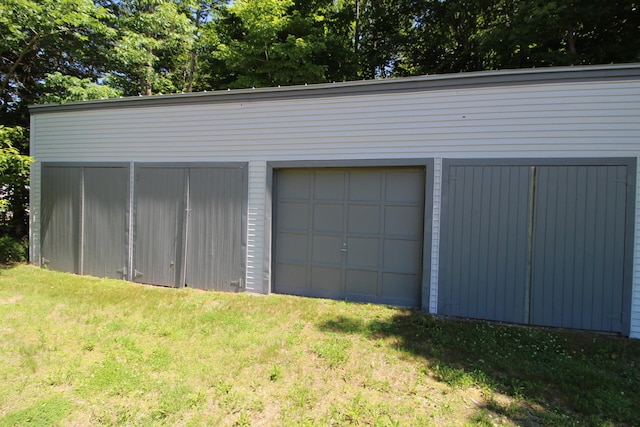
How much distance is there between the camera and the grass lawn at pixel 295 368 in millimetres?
2757

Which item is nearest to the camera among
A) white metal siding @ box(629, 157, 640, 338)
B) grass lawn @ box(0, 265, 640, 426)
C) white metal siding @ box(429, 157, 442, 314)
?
grass lawn @ box(0, 265, 640, 426)

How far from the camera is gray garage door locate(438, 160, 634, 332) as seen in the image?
4496mm

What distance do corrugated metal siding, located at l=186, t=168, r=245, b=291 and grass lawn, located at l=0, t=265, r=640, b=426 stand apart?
37.1 inches

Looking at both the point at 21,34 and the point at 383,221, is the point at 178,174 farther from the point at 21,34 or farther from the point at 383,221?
the point at 21,34

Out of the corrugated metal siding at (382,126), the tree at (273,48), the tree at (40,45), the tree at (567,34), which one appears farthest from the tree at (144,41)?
the tree at (567,34)

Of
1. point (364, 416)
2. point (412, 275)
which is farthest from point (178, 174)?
point (364, 416)

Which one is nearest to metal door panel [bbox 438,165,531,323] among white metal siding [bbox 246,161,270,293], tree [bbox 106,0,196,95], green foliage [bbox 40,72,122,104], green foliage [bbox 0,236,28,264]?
white metal siding [bbox 246,161,270,293]

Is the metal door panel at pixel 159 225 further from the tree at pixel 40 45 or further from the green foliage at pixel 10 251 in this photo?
the tree at pixel 40 45

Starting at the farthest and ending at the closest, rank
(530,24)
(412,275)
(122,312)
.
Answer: (530,24), (412,275), (122,312)

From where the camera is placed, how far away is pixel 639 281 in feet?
14.6

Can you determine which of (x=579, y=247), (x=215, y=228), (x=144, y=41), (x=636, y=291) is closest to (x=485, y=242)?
(x=579, y=247)

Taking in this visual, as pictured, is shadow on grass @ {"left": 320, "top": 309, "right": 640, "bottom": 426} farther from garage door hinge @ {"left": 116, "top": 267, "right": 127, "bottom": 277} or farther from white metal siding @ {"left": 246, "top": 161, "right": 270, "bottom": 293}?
garage door hinge @ {"left": 116, "top": 267, "right": 127, "bottom": 277}

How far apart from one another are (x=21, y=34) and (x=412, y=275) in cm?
990

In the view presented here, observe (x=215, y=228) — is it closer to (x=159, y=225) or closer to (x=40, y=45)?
(x=159, y=225)
